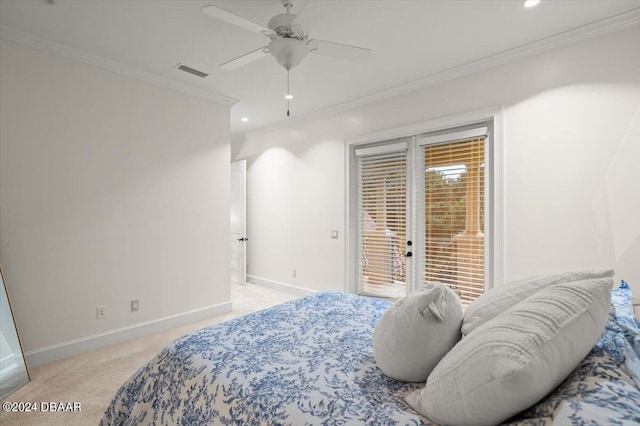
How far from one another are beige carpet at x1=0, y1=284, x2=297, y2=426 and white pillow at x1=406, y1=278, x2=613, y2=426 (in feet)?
7.20

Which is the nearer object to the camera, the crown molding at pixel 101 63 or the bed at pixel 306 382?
the bed at pixel 306 382

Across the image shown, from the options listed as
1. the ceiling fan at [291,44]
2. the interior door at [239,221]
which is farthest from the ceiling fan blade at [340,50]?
the interior door at [239,221]

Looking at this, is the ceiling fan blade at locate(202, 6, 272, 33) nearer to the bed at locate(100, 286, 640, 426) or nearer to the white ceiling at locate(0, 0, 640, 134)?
the white ceiling at locate(0, 0, 640, 134)

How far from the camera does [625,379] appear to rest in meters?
0.85

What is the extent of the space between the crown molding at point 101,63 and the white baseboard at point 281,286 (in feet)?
9.19

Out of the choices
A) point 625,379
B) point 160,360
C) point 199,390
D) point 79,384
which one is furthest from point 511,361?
point 79,384

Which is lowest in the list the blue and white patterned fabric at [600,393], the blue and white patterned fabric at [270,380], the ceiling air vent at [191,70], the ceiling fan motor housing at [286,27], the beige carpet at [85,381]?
the beige carpet at [85,381]

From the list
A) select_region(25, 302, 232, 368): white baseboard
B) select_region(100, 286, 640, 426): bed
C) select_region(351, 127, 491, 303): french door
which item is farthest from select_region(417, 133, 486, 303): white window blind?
select_region(25, 302, 232, 368): white baseboard

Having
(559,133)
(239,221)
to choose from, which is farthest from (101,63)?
(559,133)

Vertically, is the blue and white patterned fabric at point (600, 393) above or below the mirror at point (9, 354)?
above

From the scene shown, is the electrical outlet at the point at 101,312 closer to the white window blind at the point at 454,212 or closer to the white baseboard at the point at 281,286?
the white baseboard at the point at 281,286

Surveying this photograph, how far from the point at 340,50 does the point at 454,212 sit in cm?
207

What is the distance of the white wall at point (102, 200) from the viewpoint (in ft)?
8.51

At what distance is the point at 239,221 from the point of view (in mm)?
5570
